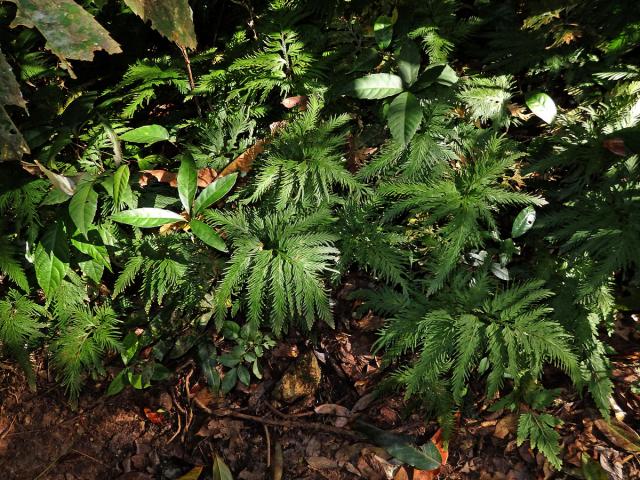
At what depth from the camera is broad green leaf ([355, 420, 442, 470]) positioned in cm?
210

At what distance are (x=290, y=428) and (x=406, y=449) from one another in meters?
0.58

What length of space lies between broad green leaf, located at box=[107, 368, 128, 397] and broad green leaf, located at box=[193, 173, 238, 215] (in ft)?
3.17

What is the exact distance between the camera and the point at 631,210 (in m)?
2.05

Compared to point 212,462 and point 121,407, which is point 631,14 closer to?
point 212,462

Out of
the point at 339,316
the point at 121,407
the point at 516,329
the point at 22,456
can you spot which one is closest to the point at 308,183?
the point at 339,316

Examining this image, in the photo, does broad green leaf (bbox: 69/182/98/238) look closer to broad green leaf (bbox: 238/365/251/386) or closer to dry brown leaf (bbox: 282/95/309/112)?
broad green leaf (bbox: 238/365/251/386)

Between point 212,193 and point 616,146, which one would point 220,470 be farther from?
point 616,146

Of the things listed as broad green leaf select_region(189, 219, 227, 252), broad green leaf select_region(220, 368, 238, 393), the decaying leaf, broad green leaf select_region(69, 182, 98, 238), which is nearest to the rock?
broad green leaf select_region(220, 368, 238, 393)

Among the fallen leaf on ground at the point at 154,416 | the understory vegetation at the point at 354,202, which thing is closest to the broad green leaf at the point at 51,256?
the understory vegetation at the point at 354,202

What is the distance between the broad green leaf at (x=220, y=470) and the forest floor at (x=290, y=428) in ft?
0.12

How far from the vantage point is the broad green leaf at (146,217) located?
219cm

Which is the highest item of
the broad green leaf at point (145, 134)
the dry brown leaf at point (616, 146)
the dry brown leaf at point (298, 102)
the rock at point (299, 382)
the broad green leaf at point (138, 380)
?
the broad green leaf at point (145, 134)

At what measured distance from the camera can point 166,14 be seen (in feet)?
4.88

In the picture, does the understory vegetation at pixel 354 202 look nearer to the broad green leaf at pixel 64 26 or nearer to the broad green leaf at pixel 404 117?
the broad green leaf at pixel 404 117
